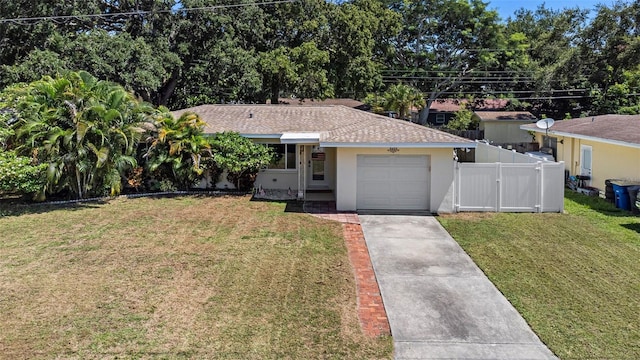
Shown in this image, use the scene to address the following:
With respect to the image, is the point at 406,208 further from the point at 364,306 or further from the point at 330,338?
the point at 330,338

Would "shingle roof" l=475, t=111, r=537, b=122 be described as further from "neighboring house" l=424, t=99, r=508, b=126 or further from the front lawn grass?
the front lawn grass

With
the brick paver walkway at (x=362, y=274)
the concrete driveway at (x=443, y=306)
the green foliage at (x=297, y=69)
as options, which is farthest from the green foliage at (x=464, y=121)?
the concrete driveway at (x=443, y=306)

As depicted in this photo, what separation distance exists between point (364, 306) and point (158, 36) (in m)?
23.1

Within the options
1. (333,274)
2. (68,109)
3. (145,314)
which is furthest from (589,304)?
(68,109)

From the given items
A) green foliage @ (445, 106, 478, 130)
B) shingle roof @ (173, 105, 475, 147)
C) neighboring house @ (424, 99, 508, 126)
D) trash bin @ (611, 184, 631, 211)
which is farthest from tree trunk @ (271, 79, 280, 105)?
trash bin @ (611, 184, 631, 211)

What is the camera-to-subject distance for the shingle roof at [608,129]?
15.6 m

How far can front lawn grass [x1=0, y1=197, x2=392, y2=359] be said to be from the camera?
586cm

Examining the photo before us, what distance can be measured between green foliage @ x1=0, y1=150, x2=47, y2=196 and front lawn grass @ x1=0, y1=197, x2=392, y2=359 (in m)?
0.86

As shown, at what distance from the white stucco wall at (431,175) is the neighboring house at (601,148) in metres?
5.82

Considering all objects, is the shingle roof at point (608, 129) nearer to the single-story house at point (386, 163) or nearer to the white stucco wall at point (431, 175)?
the white stucco wall at point (431, 175)

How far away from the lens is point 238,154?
15.8m

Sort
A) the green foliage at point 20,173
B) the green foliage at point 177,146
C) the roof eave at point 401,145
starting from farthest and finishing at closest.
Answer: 1. the green foliage at point 177,146
2. the roof eave at point 401,145
3. the green foliage at point 20,173

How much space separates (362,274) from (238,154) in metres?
8.40

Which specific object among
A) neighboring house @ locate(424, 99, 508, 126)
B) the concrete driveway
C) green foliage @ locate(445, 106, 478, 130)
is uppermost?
neighboring house @ locate(424, 99, 508, 126)
